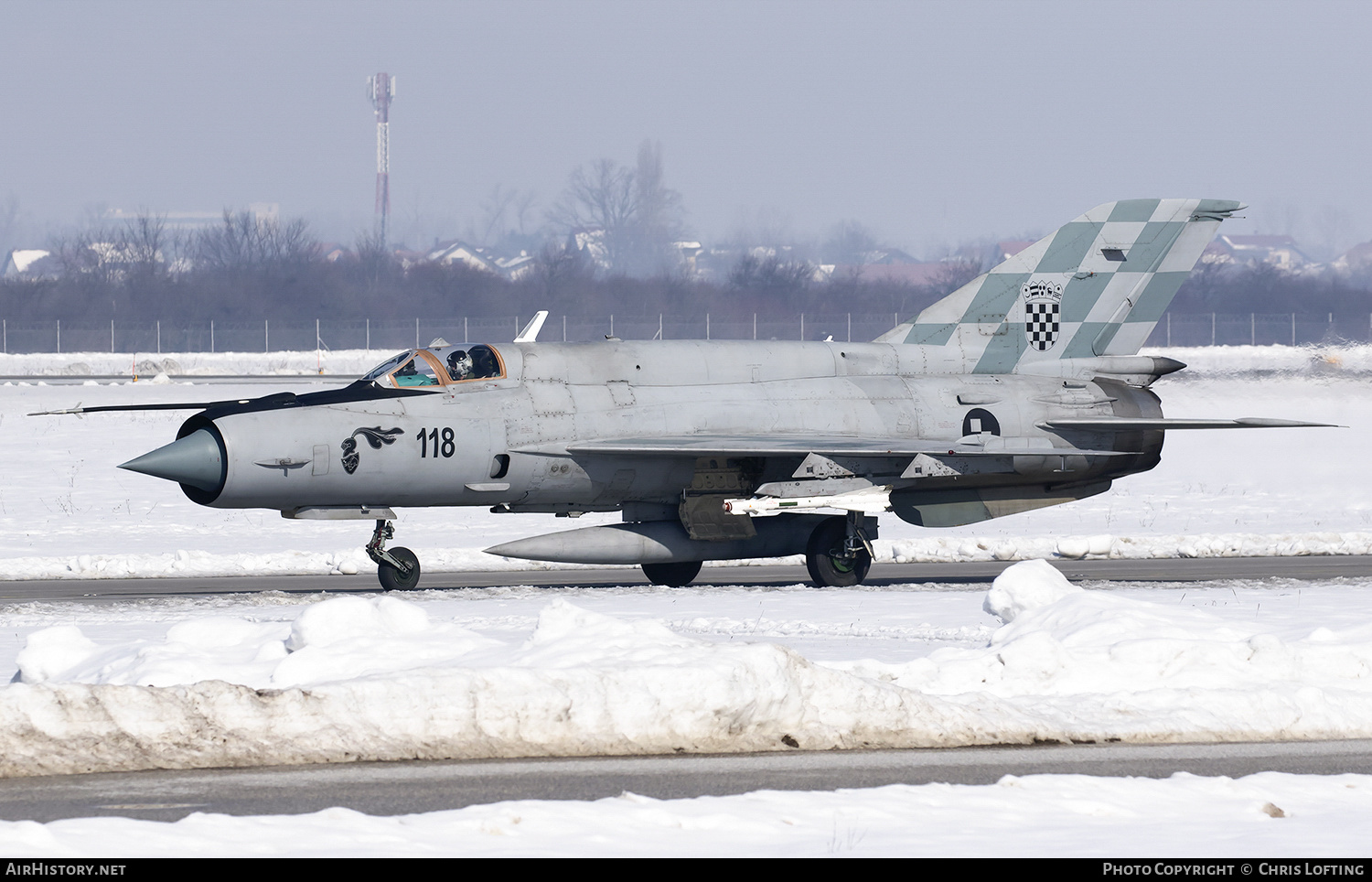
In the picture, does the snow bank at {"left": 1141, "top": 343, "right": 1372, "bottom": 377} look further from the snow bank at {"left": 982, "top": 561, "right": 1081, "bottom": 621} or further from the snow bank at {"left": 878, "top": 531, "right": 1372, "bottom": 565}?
the snow bank at {"left": 982, "top": 561, "right": 1081, "bottom": 621}

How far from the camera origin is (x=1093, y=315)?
68.7 ft

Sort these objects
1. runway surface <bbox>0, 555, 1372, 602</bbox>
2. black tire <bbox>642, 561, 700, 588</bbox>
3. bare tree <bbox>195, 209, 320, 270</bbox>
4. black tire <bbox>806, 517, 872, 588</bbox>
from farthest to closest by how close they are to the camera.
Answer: bare tree <bbox>195, 209, 320, 270</bbox>, black tire <bbox>642, 561, 700, 588</bbox>, black tire <bbox>806, 517, 872, 588</bbox>, runway surface <bbox>0, 555, 1372, 602</bbox>

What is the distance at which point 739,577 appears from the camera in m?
19.9

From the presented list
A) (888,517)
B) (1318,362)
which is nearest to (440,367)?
(888,517)

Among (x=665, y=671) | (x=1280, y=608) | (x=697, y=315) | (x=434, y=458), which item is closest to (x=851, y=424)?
(x=434, y=458)

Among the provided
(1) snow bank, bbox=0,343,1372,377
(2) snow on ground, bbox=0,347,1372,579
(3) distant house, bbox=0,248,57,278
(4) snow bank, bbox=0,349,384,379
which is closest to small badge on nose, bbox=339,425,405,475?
(2) snow on ground, bbox=0,347,1372,579

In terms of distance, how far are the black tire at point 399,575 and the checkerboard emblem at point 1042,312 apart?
8386 millimetres

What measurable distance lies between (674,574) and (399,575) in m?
3.30

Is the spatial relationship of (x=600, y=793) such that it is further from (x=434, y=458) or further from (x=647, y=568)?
(x=647, y=568)

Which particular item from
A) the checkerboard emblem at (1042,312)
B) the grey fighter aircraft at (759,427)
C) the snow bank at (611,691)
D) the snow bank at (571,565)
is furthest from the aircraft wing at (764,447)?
the snow bank at (611,691)

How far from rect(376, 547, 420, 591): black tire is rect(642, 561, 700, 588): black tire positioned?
277cm

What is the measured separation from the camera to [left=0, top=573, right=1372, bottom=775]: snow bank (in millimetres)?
8180

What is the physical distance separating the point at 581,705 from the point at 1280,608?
7.77 metres

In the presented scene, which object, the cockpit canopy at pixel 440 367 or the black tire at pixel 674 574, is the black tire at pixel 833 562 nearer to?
the black tire at pixel 674 574
